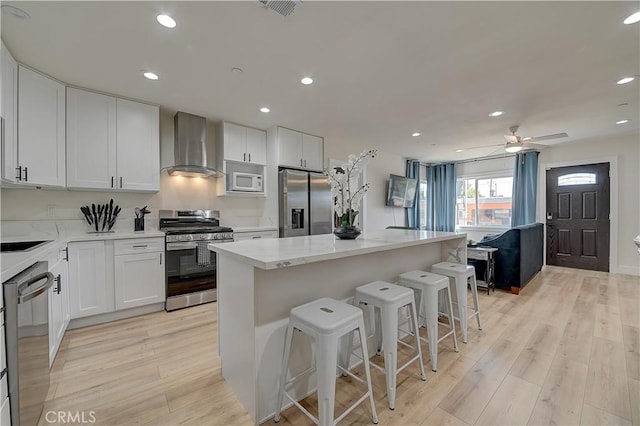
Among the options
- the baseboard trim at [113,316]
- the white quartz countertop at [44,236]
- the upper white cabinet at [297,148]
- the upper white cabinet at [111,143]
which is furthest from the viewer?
the upper white cabinet at [297,148]

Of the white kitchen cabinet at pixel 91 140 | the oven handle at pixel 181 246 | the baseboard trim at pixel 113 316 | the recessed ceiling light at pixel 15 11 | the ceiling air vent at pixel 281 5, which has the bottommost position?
the baseboard trim at pixel 113 316

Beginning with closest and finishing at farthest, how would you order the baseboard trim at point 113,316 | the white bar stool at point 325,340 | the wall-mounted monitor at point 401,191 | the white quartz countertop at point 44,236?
the white bar stool at point 325,340 < the white quartz countertop at point 44,236 < the baseboard trim at point 113,316 < the wall-mounted monitor at point 401,191

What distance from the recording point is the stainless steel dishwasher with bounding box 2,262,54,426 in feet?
3.93

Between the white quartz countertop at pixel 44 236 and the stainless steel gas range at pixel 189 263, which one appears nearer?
the white quartz countertop at pixel 44 236

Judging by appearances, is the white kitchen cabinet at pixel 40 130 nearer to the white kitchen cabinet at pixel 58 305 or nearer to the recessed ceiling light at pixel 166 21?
the white kitchen cabinet at pixel 58 305

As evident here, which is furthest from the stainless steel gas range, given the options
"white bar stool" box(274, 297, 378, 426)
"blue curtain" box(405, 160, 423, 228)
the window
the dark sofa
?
the window

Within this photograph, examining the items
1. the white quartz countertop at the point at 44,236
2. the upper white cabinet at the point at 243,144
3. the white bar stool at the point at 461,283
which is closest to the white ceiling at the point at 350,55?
the upper white cabinet at the point at 243,144

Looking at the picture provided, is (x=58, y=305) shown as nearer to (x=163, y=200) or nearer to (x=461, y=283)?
(x=163, y=200)

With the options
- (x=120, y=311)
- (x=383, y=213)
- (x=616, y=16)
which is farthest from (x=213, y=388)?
(x=383, y=213)

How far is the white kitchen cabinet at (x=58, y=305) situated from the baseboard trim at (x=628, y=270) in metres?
7.95

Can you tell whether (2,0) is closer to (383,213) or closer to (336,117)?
(336,117)

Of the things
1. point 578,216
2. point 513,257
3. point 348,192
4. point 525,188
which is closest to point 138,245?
point 348,192

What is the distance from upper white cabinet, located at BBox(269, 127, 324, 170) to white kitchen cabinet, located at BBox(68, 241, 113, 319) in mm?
2463

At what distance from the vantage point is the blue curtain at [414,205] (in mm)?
6723
